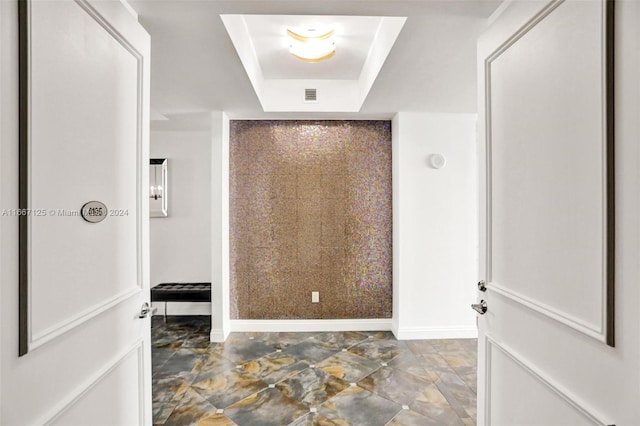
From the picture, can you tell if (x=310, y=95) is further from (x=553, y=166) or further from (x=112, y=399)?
(x=112, y=399)

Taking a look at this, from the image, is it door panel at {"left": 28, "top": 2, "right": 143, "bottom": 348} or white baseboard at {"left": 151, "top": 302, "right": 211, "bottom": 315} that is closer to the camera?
door panel at {"left": 28, "top": 2, "right": 143, "bottom": 348}

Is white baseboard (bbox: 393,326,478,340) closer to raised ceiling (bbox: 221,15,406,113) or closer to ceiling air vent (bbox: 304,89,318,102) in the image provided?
raised ceiling (bbox: 221,15,406,113)

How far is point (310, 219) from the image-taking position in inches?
148

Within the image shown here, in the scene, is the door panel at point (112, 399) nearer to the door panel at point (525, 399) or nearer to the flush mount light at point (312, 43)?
the door panel at point (525, 399)

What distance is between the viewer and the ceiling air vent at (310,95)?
339 cm

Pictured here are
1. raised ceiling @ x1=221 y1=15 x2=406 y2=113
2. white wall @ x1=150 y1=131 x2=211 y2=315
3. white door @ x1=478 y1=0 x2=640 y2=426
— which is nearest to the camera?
white door @ x1=478 y1=0 x2=640 y2=426

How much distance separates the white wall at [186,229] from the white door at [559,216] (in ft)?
11.4

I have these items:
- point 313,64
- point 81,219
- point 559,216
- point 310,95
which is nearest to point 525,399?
point 559,216

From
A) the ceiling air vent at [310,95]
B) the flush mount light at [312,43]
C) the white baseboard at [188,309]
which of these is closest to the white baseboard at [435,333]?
the white baseboard at [188,309]

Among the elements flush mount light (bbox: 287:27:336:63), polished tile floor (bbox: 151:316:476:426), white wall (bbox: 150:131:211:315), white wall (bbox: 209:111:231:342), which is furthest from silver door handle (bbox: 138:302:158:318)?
white wall (bbox: 150:131:211:315)

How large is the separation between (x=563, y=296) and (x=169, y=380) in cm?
273

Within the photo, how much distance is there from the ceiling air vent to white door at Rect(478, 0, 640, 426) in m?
1.98

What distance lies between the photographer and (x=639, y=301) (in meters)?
0.83

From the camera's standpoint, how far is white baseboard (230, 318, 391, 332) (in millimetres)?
3732
